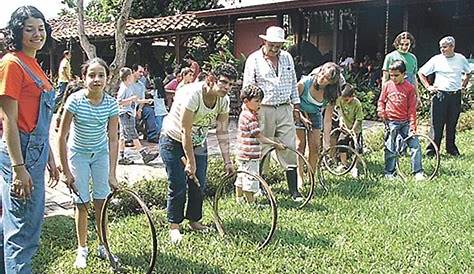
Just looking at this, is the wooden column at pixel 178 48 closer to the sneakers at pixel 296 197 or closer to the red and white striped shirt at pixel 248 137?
the sneakers at pixel 296 197

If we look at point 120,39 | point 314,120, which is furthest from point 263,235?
point 120,39

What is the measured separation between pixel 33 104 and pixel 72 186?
975 millimetres

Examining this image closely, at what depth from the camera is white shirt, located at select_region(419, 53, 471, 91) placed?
8289 mm

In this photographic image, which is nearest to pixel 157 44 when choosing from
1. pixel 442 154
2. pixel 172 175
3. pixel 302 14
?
pixel 302 14

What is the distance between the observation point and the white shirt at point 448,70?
8.29 m

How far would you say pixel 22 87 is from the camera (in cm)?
330

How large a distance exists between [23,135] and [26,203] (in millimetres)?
416

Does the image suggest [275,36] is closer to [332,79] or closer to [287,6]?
[332,79]

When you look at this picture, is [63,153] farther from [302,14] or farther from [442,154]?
[302,14]

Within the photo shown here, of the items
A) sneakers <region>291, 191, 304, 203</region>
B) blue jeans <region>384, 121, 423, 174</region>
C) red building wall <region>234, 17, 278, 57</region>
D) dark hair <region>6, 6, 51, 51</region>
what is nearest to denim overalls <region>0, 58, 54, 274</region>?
dark hair <region>6, 6, 51, 51</region>

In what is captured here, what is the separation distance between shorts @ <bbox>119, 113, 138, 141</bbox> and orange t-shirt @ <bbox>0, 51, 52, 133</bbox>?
18.9 ft

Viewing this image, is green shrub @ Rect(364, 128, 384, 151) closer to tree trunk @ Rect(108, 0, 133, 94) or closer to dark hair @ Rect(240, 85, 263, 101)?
dark hair @ Rect(240, 85, 263, 101)

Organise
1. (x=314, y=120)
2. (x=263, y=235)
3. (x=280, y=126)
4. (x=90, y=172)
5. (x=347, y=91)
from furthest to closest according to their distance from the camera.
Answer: (x=347, y=91)
(x=314, y=120)
(x=280, y=126)
(x=263, y=235)
(x=90, y=172)

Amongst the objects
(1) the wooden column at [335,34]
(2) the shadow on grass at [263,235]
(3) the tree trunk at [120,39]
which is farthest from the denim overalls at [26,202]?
(1) the wooden column at [335,34]
